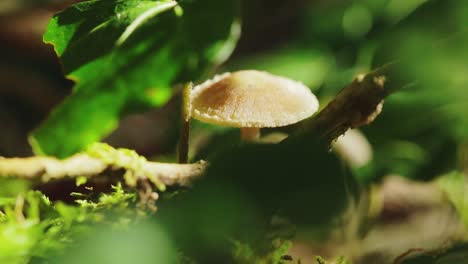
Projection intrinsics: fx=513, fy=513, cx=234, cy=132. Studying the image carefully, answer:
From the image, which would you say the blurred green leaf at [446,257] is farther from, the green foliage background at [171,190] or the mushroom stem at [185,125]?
the mushroom stem at [185,125]

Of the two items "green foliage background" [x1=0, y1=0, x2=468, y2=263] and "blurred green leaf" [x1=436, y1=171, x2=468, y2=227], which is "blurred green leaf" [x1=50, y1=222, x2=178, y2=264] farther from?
"blurred green leaf" [x1=436, y1=171, x2=468, y2=227]

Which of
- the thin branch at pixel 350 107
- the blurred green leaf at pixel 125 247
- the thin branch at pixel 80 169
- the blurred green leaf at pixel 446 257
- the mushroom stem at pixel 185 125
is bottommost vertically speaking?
the blurred green leaf at pixel 125 247

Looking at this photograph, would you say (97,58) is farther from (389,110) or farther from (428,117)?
(428,117)

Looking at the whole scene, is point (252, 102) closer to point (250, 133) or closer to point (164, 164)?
point (250, 133)

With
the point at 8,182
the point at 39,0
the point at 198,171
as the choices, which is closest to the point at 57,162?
the point at 8,182

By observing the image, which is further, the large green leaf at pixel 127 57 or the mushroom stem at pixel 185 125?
the mushroom stem at pixel 185 125

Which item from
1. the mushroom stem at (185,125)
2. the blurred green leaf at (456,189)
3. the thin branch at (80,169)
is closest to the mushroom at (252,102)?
the mushroom stem at (185,125)

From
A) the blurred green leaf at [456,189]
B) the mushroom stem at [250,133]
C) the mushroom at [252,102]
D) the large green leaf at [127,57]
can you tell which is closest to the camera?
the large green leaf at [127,57]
